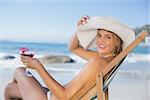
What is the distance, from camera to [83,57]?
7.46 feet

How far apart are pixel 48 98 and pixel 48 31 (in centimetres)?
42

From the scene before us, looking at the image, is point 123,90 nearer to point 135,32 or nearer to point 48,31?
point 135,32

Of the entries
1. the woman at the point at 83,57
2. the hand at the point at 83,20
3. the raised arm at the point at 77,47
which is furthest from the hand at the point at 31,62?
the hand at the point at 83,20

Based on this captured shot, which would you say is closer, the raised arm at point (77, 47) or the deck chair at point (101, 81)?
the deck chair at point (101, 81)

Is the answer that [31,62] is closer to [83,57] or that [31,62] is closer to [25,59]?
[25,59]

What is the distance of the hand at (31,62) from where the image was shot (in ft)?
7.43

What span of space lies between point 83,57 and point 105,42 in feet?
0.57

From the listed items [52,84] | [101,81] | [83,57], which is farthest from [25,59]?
[101,81]

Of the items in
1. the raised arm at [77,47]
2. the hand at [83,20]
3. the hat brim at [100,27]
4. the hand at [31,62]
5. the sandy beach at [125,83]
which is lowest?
the sandy beach at [125,83]

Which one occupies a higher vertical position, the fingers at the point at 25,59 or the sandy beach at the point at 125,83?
the fingers at the point at 25,59

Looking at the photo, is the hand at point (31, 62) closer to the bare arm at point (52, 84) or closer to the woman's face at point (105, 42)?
the bare arm at point (52, 84)

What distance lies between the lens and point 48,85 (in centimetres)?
224

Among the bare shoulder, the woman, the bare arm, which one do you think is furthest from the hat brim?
the bare arm

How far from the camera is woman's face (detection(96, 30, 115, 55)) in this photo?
7.20 ft
